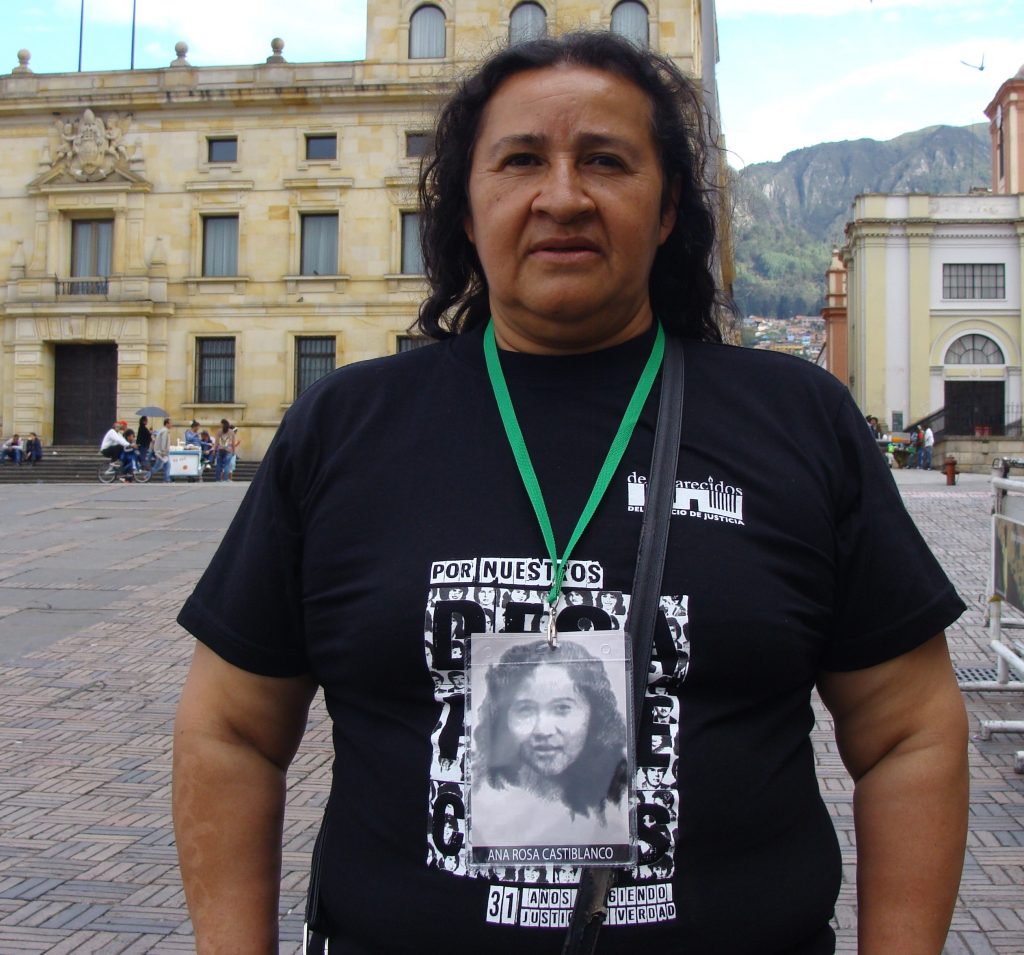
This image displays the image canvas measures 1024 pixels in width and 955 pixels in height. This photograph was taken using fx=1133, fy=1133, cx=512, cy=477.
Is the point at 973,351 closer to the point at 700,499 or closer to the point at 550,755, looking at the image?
the point at 700,499

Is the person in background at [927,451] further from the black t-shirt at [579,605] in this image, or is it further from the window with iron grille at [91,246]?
the black t-shirt at [579,605]

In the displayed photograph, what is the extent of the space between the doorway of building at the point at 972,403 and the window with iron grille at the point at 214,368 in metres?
28.4

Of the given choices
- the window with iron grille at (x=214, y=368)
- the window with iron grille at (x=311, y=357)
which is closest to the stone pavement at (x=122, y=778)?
the window with iron grille at (x=311, y=357)

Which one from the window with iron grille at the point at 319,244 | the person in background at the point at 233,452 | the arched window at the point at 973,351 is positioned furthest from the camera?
the arched window at the point at 973,351

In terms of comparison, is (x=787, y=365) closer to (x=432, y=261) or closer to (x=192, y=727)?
(x=432, y=261)

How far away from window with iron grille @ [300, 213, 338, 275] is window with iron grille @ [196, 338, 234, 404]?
337 cm

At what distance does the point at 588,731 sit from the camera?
5.21 ft

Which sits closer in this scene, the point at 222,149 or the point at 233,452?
the point at 233,452

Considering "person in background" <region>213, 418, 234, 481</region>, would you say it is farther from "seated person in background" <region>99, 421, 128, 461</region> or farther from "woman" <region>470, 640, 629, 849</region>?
"woman" <region>470, 640, 629, 849</region>

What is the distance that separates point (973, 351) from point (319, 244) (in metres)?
27.5

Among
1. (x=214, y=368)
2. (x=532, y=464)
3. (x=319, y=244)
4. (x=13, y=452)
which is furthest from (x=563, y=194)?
(x=214, y=368)

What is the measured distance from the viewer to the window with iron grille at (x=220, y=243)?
34.9 metres

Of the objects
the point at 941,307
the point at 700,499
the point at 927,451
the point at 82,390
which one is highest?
the point at 941,307

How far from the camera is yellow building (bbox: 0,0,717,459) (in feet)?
111
